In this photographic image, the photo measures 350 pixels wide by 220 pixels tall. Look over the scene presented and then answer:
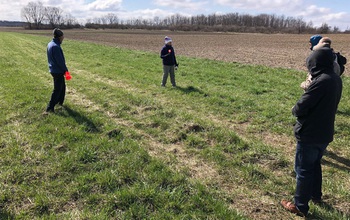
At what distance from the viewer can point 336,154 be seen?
553 centimetres

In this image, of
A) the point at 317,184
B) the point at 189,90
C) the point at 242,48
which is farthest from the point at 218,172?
the point at 242,48

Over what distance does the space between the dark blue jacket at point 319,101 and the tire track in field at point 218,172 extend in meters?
1.12

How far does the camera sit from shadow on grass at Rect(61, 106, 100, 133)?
655cm

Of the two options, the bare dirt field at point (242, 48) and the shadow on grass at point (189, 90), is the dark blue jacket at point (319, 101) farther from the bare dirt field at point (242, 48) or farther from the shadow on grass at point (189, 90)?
the bare dirt field at point (242, 48)

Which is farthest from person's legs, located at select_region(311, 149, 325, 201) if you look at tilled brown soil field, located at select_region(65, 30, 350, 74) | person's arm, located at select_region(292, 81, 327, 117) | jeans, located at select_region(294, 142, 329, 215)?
tilled brown soil field, located at select_region(65, 30, 350, 74)

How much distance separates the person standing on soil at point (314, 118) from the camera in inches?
132

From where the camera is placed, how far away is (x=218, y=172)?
482 centimetres

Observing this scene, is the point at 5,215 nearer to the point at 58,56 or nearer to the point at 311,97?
the point at 311,97

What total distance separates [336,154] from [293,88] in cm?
559

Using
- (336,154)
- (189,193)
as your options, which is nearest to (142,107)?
(189,193)

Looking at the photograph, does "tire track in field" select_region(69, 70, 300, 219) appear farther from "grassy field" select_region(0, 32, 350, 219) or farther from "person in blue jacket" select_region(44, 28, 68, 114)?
"person in blue jacket" select_region(44, 28, 68, 114)

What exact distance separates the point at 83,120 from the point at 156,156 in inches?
106

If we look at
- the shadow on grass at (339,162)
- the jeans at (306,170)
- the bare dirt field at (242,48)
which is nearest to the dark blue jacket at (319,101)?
the jeans at (306,170)

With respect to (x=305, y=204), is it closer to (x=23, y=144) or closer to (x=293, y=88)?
(x=23, y=144)
